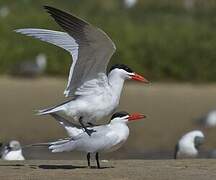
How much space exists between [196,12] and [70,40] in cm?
2115

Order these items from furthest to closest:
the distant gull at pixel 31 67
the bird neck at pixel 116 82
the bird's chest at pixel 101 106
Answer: the distant gull at pixel 31 67, the bird neck at pixel 116 82, the bird's chest at pixel 101 106

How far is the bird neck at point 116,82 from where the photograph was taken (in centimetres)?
1096

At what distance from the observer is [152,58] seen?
1065 inches

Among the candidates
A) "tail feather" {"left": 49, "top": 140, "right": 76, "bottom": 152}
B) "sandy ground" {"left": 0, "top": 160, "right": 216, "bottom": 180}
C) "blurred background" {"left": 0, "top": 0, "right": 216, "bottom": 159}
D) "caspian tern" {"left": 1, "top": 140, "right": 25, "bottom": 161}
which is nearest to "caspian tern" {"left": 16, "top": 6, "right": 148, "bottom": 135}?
"tail feather" {"left": 49, "top": 140, "right": 76, "bottom": 152}

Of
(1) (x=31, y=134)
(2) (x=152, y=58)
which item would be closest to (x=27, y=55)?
(2) (x=152, y=58)

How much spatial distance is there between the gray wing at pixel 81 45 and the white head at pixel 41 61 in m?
14.9

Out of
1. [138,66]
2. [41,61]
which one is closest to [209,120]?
[138,66]

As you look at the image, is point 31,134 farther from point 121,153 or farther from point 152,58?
point 152,58

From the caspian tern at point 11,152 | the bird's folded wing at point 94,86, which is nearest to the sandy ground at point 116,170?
the bird's folded wing at point 94,86

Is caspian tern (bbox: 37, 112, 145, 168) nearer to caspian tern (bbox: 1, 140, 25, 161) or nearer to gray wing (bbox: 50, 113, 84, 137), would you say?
gray wing (bbox: 50, 113, 84, 137)

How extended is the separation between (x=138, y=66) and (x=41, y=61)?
260cm

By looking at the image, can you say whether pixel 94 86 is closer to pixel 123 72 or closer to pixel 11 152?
pixel 123 72

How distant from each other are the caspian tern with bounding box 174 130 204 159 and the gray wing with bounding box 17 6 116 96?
3.71 meters

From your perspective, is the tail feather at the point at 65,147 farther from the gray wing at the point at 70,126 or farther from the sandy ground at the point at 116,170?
the gray wing at the point at 70,126
